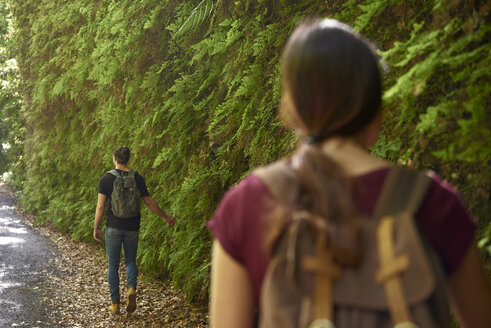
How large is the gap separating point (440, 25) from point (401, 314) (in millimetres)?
2038

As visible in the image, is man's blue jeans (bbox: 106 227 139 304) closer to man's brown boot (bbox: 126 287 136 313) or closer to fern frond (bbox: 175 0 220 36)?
man's brown boot (bbox: 126 287 136 313)

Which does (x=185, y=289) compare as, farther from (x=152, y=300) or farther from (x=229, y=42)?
(x=229, y=42)

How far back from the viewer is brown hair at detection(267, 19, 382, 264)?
1.16 metres

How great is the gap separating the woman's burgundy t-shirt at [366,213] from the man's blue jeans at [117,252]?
540 cm

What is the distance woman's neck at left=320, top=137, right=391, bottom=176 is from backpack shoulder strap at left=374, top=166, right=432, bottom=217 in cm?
5

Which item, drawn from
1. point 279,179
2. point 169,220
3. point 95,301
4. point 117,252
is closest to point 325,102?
point 279,179

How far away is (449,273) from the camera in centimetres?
123

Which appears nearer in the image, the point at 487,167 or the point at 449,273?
the point at 449,273

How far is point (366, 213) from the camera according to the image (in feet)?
3.87

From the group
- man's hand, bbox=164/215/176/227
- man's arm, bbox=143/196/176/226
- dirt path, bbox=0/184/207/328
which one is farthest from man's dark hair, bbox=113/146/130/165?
dirt path, bbox=0/184/207/328

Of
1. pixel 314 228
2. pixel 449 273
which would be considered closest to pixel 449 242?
pixel 449 273

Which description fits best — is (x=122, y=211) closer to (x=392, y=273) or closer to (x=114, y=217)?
(x=114, y=217)

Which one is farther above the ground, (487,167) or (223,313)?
(487,167)

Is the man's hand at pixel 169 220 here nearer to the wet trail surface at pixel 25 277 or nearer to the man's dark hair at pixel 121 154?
the man's dark hair at pixel 121 154
